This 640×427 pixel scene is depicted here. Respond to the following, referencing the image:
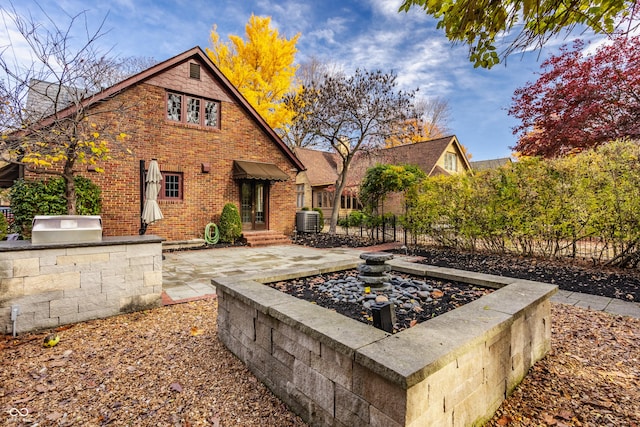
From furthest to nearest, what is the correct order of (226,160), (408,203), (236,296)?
(226,160), (408,203), (236,296)

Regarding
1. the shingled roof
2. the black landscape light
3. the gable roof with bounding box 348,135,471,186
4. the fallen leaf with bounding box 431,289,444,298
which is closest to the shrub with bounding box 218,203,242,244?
the fallen leaf with bounding box 431,289,444,298

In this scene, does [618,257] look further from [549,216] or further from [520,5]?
[520,5]

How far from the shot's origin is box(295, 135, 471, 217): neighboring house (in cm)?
2198

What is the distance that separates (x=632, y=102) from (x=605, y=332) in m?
9.42

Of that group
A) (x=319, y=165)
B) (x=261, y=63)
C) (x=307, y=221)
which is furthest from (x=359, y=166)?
(x=307, y=221)

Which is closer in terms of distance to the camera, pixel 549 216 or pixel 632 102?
pixel 549 216

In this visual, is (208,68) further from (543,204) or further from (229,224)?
(543,204)

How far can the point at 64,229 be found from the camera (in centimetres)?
383

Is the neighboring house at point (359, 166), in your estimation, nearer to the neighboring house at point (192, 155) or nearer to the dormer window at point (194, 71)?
the neighboring house at point (192, 155)

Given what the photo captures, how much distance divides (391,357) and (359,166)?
23.9 m

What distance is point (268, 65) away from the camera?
1841cm

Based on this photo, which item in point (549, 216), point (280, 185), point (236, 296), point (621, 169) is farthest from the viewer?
point (280, 185)

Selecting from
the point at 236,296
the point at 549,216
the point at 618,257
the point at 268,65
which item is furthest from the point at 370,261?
the point at 268,65

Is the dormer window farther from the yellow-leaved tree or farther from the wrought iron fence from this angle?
the wrought iron fence
